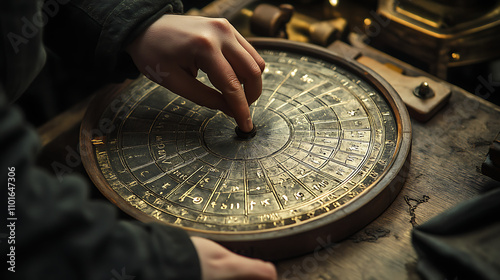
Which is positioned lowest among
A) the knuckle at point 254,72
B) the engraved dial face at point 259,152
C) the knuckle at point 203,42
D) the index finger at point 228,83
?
the engraved dial face at point 259,152

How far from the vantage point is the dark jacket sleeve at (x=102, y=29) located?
49.5 inches

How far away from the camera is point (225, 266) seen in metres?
0.84

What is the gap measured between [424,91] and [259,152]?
24.9 inches

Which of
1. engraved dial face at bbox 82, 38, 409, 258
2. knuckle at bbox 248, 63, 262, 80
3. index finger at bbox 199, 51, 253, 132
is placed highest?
knuckle at bbox 248, 63, 262, 80

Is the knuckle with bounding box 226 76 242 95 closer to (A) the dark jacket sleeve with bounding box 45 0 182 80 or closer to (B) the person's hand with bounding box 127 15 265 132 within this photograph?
(B) the person's hand with bounding box 127 15 265 132

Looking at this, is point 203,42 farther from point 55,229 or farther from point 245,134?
point 55,229

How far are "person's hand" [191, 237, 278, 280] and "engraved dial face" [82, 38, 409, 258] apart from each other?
0.40 ft

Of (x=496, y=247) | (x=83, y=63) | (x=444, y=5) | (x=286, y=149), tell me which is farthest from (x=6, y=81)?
(x=444, y=5)

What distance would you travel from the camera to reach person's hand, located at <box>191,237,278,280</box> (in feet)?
2.72

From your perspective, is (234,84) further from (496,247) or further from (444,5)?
(444,5)

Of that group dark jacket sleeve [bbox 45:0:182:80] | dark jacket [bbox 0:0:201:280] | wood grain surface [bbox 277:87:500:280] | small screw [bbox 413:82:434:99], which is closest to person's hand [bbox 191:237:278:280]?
dark jacket [bbox 0:0:201:280]

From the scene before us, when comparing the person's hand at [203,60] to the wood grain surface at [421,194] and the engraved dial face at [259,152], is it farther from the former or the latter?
the wood grain surface at [421,194]

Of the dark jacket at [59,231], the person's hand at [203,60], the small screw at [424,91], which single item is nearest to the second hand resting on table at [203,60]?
the person's hand at [203,60]

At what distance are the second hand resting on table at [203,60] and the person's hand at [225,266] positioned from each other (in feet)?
1.50
